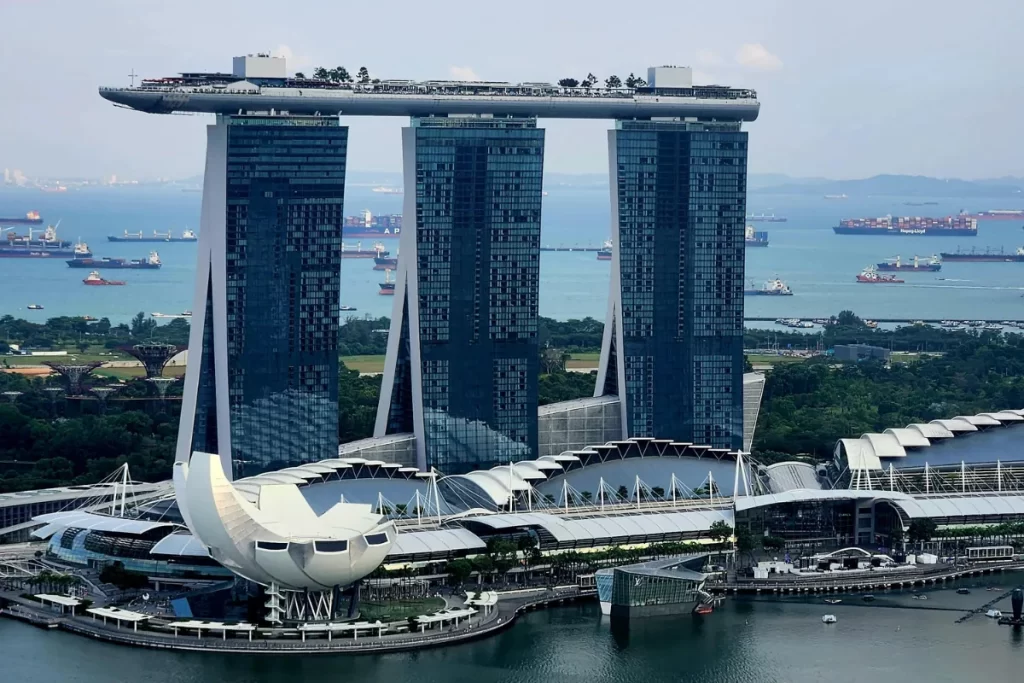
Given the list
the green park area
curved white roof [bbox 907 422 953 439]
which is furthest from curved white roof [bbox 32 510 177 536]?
curved white roof [bbox 907 422 953 439]

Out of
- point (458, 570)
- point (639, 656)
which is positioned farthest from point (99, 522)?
point (639, 656)

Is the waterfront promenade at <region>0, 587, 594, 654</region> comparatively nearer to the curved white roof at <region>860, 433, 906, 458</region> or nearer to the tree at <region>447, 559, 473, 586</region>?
the tree at <region>447, 559, 473, 586</region>

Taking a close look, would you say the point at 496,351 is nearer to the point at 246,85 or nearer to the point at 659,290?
the point at 659,290

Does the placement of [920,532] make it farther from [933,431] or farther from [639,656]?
[639,656]

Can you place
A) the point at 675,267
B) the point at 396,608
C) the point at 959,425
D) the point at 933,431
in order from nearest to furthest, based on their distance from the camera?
the point at 396,608 → the point at 933,431 → the point at 959,425 → the point at 675,267

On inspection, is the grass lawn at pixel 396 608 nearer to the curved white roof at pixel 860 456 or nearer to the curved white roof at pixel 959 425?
the curved white roof at pixel 860 456

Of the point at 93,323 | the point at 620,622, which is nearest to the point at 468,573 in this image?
the point at 620,622
